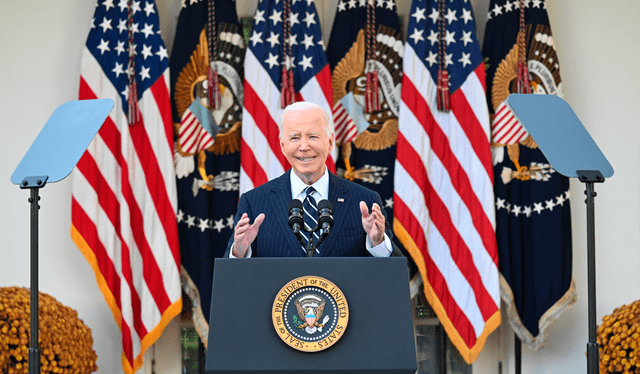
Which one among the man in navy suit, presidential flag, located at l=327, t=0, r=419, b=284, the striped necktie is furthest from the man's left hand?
presidential flag, located at l=327, t=0, r=419, b=284

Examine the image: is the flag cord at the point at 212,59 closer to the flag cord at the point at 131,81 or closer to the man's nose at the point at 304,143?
the flag cord at the point at 131,81

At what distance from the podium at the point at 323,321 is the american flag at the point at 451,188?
2033 mm

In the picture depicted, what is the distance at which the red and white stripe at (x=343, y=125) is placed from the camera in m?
3.50

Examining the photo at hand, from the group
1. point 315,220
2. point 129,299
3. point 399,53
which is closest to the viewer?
point 315,220

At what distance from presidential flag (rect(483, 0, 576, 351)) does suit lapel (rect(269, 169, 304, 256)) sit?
185cm

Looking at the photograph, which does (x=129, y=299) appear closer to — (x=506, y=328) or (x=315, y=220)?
(x=315, y=220)

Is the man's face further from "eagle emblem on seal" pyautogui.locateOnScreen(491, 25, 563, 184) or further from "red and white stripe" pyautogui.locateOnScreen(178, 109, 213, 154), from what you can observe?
"eagle emblem on seal" pyautogui.locateOnScreen(491, 25, 563, 184)

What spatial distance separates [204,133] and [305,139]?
163 centimetres

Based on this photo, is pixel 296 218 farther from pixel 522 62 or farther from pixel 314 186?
pixel 522 62

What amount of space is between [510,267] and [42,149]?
2.48 metres

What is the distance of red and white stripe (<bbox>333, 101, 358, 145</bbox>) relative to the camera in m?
3.50

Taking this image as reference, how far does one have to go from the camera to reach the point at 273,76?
3.47 metres

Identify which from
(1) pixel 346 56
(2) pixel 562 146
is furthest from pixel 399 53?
(2) pixel 562 146

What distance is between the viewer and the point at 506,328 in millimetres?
3715
